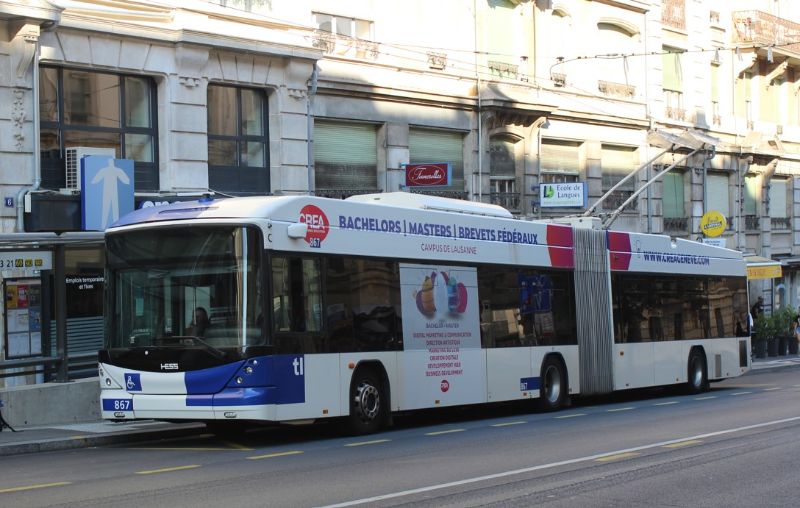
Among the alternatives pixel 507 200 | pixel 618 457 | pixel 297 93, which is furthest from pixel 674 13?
pixel 618 457

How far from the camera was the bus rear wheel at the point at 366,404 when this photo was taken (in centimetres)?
1628

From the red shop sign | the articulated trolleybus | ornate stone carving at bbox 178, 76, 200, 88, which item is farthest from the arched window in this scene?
ornate stone carving at bbox 178, 76, 200, 88

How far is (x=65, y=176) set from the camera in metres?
22.2

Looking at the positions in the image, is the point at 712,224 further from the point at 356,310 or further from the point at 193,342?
the point at 193,342

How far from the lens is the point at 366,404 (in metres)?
16.5

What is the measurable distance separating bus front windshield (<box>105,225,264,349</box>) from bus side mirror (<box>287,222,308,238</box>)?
593 millimetres

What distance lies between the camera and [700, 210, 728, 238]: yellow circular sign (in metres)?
40.1

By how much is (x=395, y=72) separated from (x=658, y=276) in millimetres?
8658

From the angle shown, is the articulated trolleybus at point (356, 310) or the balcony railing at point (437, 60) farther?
the balcony railing at point (437, 60)

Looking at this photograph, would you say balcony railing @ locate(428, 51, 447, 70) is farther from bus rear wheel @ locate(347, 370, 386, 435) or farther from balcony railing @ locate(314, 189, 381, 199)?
bus rear wheel @ locate(347, 370, 386, 435)

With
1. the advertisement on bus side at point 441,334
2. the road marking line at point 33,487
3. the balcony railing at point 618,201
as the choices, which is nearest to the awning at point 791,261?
the balcony railing at point 618,201

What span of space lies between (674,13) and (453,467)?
1268 inches

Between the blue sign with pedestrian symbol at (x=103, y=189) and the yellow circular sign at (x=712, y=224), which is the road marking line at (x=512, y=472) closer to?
the blue sign with pedestrian symbol at (x=103, y=189)

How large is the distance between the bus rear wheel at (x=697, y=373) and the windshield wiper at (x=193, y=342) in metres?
14.2
